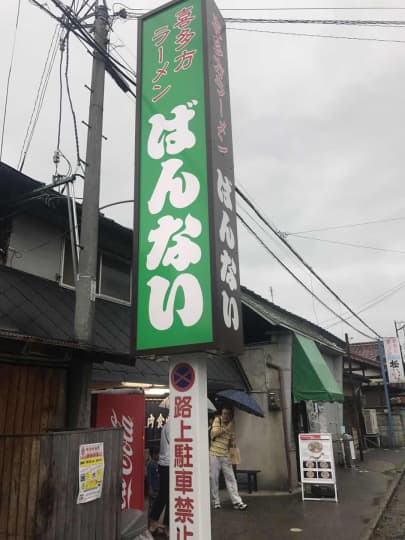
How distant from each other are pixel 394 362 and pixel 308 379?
1581 cm

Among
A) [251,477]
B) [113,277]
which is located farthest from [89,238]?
[251,477]

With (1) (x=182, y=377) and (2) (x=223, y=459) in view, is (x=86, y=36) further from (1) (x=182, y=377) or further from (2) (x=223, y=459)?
(2) (x=223, y=459)

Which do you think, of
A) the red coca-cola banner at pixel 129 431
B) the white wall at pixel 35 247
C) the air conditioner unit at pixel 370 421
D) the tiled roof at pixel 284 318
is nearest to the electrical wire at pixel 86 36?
the white wall at pixel 35 247

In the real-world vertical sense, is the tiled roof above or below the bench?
above

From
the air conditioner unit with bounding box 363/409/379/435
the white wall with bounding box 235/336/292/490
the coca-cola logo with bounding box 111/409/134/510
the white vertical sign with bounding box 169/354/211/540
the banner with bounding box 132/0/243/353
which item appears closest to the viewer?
the white vertical sign with bounding box 169/354/211/540

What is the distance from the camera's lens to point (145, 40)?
6992 millimetres

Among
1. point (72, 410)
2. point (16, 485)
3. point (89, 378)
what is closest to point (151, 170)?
point (89, 378)

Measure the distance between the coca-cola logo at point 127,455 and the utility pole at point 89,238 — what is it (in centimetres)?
80

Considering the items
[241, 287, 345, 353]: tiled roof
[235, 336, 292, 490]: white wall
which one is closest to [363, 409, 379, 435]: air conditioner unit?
[241, 287, 345, 353]: tiled roof

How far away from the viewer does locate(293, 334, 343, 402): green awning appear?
12.4m

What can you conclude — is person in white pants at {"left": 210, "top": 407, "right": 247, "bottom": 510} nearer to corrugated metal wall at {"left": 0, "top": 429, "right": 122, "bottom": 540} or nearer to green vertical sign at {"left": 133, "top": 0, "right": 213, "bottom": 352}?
green vertical sign at {"left": 133, "top": 0, "right": 213, "bottom": 352}

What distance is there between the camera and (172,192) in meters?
5.86

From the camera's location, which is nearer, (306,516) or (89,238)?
(89,238)

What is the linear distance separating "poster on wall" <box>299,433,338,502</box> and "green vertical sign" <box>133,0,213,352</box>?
7.49 metres
